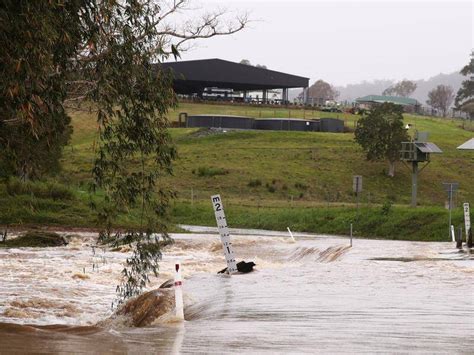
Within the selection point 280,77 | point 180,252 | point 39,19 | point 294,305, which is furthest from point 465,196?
point 39,19

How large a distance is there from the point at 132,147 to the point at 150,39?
1786 mm

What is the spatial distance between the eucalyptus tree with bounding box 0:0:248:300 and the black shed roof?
3628 inches

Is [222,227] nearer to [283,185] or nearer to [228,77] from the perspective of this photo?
[283,185]

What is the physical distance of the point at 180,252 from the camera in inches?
1417

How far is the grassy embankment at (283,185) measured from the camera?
49156mm

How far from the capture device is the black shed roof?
4437 inches

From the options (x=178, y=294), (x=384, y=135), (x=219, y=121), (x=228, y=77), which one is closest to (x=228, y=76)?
(x=228, y=77)

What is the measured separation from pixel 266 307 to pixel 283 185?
57.5 metres

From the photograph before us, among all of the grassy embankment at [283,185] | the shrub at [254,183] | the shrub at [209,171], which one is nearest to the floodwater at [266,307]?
the grassy embankment at [283,185]

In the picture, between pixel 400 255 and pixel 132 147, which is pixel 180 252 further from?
pixel 132 147

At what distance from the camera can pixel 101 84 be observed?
15102mm

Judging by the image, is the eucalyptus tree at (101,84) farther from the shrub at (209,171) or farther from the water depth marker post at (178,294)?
the shrub at (209,171)

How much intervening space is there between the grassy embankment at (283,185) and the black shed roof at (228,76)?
4671mm

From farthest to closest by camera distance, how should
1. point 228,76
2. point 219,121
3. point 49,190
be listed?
1. point 228,76
2. point 219,121
3. point 49,190
